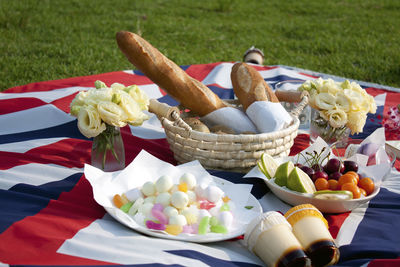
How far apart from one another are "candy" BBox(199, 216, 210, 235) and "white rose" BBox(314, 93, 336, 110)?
58 centimetres

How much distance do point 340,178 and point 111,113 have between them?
1.83 ft

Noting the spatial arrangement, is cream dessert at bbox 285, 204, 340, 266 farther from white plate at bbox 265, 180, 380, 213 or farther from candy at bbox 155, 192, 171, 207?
candy at bbox 155, 192, 171, 207

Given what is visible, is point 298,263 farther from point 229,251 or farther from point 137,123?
point 137,123

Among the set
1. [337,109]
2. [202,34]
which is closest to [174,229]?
[337,109]

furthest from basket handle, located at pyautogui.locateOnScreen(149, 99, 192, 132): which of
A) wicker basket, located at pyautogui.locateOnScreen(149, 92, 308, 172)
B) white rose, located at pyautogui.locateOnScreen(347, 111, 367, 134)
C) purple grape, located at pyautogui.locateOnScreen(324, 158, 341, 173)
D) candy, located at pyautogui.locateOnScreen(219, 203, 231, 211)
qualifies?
white rose, located at pyautogui.locateOnScreen(347, 111, 367, 134)

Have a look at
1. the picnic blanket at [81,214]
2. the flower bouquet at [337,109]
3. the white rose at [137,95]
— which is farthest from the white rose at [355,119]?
the white rose at [137,95]

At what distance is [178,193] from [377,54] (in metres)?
Result: 3.11

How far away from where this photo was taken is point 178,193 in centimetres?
95

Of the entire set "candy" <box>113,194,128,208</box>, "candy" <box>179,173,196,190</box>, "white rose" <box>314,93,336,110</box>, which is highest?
"white rose" <box>314,93,336,110</box>

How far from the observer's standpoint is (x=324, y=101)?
1380 millimetres

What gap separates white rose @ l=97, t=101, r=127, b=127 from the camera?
1097 millimetres

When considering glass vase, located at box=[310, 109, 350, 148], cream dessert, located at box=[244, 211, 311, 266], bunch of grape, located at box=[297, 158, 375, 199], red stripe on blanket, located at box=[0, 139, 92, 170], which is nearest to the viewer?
cream dessert, located at box=[244, 211, 311, 266]

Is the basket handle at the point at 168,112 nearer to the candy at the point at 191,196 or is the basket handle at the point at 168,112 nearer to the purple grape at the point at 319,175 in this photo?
the candy at the point at 191,196

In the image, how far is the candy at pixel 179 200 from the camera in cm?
94
